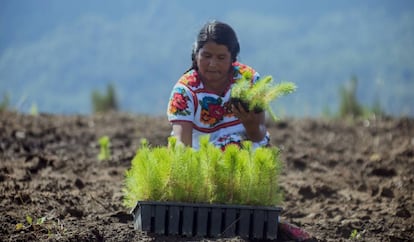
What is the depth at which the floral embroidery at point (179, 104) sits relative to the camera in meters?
4.95

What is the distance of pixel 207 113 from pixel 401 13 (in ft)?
81.2

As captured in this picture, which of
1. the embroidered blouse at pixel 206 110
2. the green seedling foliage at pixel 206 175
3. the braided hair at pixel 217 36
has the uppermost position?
the braided hair at pixel 217 36

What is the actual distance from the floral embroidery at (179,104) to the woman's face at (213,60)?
21cm

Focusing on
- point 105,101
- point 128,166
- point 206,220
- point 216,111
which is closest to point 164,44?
point 105,101

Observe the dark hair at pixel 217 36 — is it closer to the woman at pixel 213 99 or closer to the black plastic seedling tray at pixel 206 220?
the woman at pixel 213 99

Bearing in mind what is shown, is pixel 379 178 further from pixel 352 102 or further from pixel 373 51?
pixel 373 51

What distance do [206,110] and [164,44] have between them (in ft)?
78.0

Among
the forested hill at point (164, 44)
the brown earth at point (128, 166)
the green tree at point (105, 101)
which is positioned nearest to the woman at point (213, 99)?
the brown earth at point (128, 166)

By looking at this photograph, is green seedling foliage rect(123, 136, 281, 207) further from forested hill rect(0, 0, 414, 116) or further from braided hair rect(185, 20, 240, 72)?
forested hill rect(0, 0, 414, 116)

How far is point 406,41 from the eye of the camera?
1021 inches

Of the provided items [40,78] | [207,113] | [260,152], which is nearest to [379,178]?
[207,113]

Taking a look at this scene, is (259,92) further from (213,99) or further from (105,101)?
(105,101)

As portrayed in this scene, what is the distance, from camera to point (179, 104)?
4.96 m

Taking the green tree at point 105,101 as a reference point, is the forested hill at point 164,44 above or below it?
above
